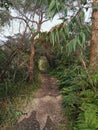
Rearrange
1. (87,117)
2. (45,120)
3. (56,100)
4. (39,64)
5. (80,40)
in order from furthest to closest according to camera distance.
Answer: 1. (39,64)
2. (56,100)
3. (45,120)
4. (87,117)
5. (80,40)

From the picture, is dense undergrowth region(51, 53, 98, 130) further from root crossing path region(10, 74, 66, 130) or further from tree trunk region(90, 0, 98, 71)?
tree trunk region(90, 0, 98, 71)

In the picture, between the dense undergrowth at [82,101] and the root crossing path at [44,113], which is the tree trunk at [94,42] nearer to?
the dense undergrowth at [82,101]

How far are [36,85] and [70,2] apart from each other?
3.26 metres

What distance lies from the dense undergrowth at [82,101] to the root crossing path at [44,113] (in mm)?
202

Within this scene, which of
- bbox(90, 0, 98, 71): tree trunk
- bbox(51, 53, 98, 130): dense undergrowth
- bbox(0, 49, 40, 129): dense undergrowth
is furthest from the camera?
bbox(90, 0, 98, 71): tree trunk

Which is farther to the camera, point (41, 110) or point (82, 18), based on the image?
point (41, 110)

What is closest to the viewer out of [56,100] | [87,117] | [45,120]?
[87,117]

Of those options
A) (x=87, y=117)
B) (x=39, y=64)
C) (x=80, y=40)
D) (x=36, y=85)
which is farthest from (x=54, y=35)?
(x=39, y=64)

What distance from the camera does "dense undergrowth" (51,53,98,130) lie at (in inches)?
191

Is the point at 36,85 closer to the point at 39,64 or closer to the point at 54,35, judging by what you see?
the point at 39,64

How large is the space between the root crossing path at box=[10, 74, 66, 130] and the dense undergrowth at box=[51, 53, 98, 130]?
202mm

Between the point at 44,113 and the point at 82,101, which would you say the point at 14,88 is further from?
the point at 82,101

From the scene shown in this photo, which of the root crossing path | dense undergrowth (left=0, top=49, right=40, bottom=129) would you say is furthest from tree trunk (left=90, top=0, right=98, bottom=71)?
dense undergrowth (left=0, top=49, right=40, bottom=129)

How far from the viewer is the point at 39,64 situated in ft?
31.4
